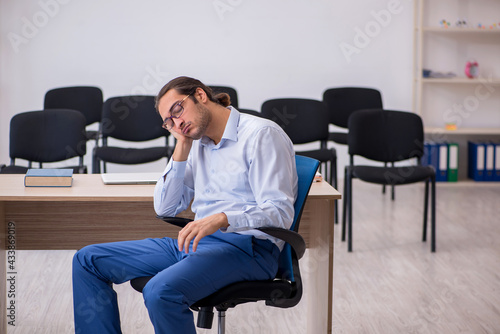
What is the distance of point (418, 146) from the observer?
13.9 ft

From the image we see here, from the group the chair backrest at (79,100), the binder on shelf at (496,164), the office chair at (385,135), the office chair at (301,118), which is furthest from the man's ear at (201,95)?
the binder on shelf at (496,164)

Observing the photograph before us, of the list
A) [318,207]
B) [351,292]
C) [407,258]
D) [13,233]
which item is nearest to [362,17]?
[407,258]

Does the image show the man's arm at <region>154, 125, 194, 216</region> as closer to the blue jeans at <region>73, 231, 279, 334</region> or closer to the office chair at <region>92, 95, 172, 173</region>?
the blue jeans at <region>73, 231, 279, 334</region>

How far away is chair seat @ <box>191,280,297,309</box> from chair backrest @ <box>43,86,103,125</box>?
11.4 feet

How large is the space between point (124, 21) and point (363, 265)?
3.35 meters

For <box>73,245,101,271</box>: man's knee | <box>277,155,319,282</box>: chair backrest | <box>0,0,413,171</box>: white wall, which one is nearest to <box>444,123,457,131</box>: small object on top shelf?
<box>0,0,413,171</box>: white wall

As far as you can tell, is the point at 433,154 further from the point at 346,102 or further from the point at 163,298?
the point at 163,298

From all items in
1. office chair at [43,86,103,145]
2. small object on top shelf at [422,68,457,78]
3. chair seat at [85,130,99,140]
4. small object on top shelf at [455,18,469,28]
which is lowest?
chair seat at [85,130,99,140]

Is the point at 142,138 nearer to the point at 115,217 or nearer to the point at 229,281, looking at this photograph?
the point at 115,217

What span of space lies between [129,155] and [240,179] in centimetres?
257

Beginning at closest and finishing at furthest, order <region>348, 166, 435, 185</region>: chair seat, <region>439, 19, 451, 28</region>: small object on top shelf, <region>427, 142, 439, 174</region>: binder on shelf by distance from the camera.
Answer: <region>348, 166, 435, 185</region>: chair seat → <region>427, 142, 439, 174</region>: binder on shelf → <region>439, 19, 451, 28</region>: small object on top shelf

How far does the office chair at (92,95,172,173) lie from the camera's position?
4551 millimetres

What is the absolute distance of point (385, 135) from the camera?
431cm

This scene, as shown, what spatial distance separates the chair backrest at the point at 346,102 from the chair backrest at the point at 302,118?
64cm
